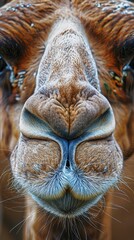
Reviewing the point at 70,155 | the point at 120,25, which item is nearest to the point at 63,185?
the point at 70,155

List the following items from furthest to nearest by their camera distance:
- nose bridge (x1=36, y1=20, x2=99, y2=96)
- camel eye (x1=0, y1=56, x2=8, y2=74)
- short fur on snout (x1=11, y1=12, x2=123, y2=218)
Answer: camel eye (x1=0, y1=56, x2=8, y2=74) → nose bridge (x1=36, y1=20, x2=99, y2=96) → short fur on snout (x1=11, y1=12, x2=123, y2=218)

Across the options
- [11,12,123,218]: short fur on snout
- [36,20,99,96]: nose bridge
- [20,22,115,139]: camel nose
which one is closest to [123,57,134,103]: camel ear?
[36,20,99,96]: nose bridge

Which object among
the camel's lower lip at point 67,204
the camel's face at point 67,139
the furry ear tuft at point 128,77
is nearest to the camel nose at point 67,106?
the camel's face at point 67,139

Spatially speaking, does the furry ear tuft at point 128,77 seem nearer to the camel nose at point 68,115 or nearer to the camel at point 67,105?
the camel at point 67,105

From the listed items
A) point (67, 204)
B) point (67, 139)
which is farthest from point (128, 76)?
point (67, 204)

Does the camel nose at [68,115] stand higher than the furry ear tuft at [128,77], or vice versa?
the camel nose at [68,115]

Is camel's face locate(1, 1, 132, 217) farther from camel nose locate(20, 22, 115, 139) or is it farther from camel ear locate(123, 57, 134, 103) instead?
camel ear locate(123, 57, 134, 103)

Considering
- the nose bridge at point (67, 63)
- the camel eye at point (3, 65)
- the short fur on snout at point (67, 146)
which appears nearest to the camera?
the short fur on snout at point (67, 146)
